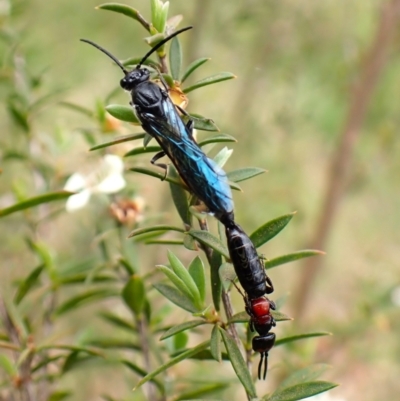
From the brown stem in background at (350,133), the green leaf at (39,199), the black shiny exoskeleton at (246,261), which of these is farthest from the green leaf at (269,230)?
the brown stem in background at (350,133)

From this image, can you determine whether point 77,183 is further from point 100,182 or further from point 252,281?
point 252,281

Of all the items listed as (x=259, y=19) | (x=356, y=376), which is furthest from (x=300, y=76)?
(x=356, y=376)

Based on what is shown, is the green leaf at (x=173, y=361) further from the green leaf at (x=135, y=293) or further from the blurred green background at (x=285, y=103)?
the blurred green background at (x=285, y=103)

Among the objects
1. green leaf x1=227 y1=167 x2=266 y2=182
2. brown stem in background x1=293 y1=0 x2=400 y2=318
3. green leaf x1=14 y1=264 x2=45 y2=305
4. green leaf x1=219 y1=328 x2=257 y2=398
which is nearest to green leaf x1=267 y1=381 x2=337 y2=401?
green leaf x1=219 y1=328 x2=257 y2=398

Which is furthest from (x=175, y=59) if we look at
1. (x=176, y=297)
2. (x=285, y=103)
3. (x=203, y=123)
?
(x=285, y=103)

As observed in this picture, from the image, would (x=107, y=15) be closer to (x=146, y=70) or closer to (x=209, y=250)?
(x=146, y=70)

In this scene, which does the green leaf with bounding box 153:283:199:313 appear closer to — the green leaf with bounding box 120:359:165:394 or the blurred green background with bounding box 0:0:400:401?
the green leaf with bounding box 120:359:165:394
